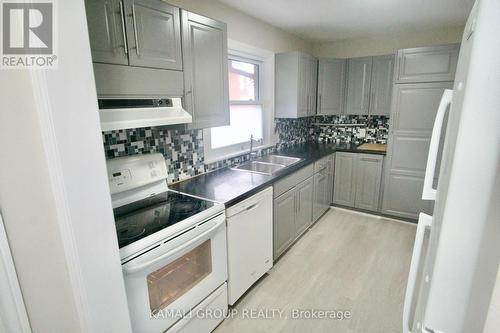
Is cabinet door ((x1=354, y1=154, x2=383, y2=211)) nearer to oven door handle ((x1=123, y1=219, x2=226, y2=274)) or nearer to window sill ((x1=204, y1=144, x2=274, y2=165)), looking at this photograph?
window sill ((x1=204, y1=144, x2=274, y2=165))

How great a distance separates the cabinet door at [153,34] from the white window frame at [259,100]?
916 mm

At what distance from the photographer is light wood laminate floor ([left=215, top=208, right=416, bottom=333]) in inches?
74.4

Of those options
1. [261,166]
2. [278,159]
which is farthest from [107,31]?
[278,159]

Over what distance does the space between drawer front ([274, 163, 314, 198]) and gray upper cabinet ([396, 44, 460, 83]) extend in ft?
5.05

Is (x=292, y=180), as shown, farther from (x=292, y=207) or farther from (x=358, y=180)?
(x=358, y=180)

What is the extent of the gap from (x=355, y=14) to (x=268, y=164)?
1.87 m

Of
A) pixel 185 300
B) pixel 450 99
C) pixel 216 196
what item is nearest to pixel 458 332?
pixel 450 99

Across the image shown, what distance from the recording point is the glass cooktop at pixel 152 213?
4.36 ft

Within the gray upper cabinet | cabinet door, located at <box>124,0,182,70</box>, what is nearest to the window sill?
cabinet door, located at <box>124,0,182,70</box>

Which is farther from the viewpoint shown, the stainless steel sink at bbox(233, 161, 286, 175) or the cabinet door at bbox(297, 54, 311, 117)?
the cabinet door at bbox(297, 54, 311, 117)

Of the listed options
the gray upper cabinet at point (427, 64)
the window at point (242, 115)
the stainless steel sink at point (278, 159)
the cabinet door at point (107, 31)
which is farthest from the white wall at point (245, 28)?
the gray upper cabinet at point (427, 64)

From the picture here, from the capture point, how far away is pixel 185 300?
5.03 ft
